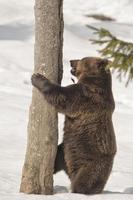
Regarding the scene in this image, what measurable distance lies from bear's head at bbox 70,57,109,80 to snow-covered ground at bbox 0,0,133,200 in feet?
4.74

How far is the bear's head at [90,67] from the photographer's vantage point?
822 centimetres

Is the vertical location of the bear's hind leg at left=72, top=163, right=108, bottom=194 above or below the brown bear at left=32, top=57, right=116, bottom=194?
below

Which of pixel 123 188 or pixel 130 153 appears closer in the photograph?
pixel 123 188

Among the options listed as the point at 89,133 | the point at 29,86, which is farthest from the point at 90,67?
the point at 29,86

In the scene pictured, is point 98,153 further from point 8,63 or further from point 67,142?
point 8,63

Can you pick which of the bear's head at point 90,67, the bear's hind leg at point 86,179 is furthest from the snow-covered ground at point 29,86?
the bear's head at point 90,67

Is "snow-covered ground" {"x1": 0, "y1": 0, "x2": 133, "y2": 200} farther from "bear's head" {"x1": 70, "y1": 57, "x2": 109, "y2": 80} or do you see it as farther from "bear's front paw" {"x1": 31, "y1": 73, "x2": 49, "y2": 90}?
"bear's head" {"x1": 70, "y1": 57, "x2": 109, "y2": 80}

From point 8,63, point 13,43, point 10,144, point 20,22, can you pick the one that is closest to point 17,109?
point 10,144

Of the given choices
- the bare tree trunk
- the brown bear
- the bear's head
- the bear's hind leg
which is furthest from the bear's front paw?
the bear's hind leg

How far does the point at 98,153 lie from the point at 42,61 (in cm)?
133

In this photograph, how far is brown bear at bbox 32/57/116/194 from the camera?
7816mm

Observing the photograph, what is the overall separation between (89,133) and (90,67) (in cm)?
85

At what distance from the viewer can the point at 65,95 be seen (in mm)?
7617

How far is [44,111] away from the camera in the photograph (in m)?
7.70
